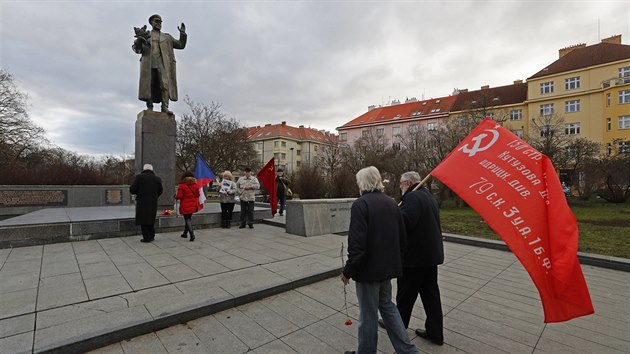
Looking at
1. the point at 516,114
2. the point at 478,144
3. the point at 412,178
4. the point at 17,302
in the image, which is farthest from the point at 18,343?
the point at 516,114

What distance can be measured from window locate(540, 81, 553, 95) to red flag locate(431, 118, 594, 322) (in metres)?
53.5

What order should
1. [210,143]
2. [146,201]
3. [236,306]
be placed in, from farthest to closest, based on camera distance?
[210,143] → [146,201] → [236,306]

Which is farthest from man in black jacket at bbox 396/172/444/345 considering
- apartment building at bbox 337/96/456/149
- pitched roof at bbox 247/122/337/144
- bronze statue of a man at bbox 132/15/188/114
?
pitched roof at bbox 247/122/337/144

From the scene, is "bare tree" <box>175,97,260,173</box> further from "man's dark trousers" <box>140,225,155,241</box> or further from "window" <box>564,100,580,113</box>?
"window" <box>564,100,580,113</box>

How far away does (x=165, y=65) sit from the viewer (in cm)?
1036

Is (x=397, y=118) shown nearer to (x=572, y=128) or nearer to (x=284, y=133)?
(x=572, y=128)

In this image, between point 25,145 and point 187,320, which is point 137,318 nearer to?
point 187,320

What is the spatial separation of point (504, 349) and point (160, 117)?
35.0 feet

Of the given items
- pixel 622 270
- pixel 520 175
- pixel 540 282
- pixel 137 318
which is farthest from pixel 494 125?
pixel 622 270

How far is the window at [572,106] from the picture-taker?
42281mm

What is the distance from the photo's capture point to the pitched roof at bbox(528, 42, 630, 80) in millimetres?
39688

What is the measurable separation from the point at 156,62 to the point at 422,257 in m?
10.7

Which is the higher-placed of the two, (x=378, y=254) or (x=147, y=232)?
(x=378, y=254)

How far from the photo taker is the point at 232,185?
9812 millimetres
